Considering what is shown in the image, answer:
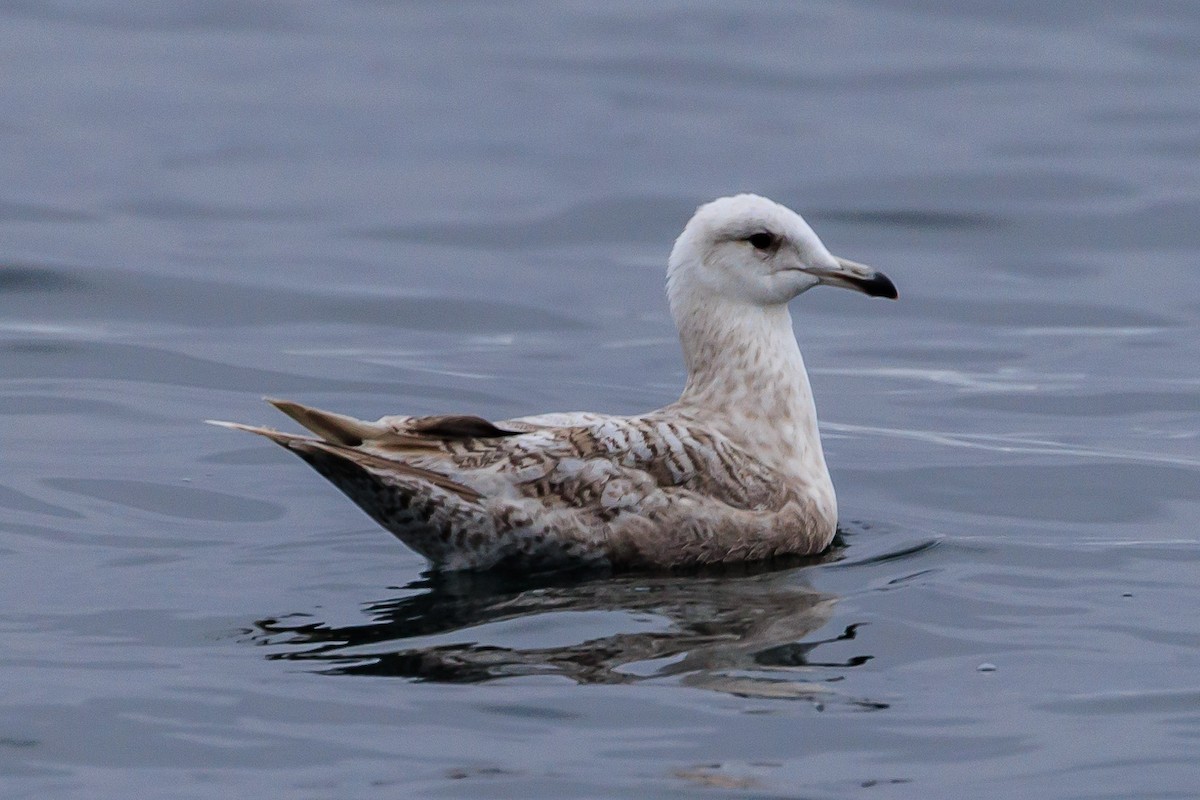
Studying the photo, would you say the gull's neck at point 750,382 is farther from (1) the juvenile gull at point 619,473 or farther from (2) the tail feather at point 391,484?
(2) the tail feather at point 391,484

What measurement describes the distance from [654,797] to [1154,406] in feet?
27.8

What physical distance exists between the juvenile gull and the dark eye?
0.02 m

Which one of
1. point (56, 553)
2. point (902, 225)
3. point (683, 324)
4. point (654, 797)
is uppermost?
point (902, 225)

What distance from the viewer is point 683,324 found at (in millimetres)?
10570

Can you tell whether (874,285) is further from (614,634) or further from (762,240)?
(614,634)

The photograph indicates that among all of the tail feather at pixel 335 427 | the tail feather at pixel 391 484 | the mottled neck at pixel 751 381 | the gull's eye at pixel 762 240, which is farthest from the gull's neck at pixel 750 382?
the tail feather at pixel 335 427

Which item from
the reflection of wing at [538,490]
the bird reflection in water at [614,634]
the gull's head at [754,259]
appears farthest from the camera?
the gull's head at [754,259]

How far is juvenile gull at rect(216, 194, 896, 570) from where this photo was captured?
948 centimetres

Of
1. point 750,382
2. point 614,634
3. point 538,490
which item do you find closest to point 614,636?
point 614,634

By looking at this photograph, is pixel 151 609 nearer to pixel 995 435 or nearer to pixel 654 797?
pixel 654 797

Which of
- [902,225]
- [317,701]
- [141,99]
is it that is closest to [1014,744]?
[317,701]

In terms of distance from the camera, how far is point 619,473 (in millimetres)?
9578

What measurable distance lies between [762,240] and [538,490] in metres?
1.79

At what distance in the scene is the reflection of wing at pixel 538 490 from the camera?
9.47 m
